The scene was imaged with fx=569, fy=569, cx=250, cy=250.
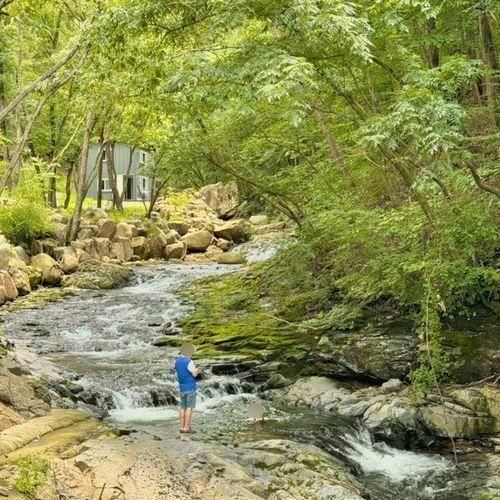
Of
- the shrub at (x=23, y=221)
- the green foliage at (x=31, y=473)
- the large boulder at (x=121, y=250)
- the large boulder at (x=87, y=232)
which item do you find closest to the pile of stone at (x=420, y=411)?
the green foliage at (x=31, y=473)

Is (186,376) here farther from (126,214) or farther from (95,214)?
(126,214)

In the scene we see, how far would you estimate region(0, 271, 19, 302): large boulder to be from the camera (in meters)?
16.5

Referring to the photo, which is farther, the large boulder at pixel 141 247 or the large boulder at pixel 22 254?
the large boulder at pixel 141 247

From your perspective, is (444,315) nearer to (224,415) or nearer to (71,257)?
(224,415)

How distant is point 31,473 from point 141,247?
20690mm

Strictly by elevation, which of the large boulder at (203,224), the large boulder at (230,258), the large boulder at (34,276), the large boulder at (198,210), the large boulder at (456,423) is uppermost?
the large boulder at (198,210)

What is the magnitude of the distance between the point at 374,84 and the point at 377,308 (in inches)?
182

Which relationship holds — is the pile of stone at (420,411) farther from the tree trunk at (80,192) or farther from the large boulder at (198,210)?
the large boulder at (198,210)

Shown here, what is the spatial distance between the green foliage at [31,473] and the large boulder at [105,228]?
63.5 ft

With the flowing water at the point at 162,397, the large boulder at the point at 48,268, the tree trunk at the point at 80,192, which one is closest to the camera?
the flowing water at the point at 162,397

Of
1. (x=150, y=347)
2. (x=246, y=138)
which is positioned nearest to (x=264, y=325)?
(x=150, y=347)

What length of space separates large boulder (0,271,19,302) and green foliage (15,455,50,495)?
11788mm

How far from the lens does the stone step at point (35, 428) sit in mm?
6152

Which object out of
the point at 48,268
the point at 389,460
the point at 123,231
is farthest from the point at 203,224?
the point at 389,460
